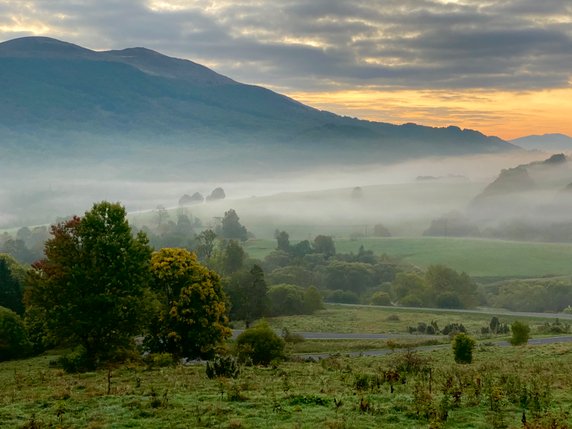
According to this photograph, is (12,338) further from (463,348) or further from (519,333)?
(519,333)

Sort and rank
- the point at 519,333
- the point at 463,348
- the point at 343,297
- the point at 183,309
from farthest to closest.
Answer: the point at 343,297
the point at 519,333
the point at 183,309
the point at 463,348

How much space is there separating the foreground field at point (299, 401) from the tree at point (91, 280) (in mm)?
8021

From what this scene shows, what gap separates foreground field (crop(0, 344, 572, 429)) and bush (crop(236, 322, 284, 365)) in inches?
392

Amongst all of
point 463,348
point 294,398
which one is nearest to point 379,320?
point 463,348

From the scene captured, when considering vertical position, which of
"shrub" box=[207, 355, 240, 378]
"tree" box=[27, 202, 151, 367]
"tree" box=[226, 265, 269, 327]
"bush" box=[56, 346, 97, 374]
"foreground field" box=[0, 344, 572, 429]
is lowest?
"tree" box=[226, 265, 269, 327]

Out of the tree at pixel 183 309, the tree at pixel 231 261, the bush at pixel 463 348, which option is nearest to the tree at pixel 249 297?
the tree at pixel 231 261

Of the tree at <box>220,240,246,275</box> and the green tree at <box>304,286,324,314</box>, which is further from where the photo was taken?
the tree at <box>220,240,246,275</box>

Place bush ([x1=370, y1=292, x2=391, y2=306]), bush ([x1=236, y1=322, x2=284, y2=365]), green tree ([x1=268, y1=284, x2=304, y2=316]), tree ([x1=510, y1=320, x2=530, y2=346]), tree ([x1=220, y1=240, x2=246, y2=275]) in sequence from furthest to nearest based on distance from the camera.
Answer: bush ([x1=370, y1=292, x2=391, y2=306]), tree ([x1=220, y1=240, x2=246, y2=275]), green tree ([x1=268, y1=284, x2=304, y2=316]), tree ([x1=510, y1=320, x2=530, y2=346]), bush ([x1=236, y1=322, x2=284, y2=365])

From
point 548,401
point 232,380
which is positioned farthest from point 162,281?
point 548,401

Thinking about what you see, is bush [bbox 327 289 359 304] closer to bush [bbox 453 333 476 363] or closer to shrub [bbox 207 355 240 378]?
bush [bbox 453 333 476 363]

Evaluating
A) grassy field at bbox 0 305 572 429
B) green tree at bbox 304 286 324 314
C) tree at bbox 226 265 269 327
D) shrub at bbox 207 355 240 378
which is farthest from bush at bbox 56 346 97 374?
green tree at bbox 304 286 324 314

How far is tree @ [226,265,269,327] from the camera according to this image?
346ft

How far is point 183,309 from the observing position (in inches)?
1973

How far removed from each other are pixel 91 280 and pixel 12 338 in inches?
784
